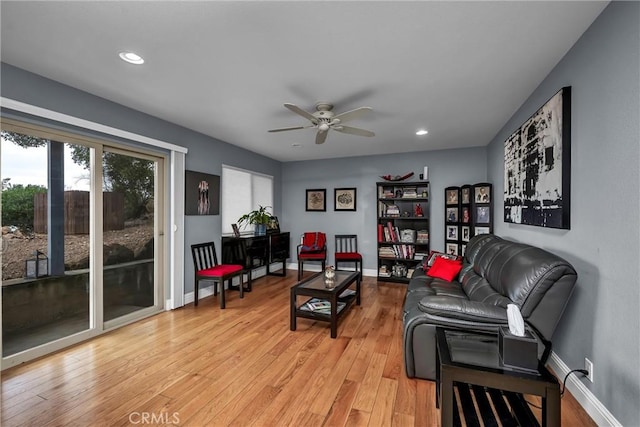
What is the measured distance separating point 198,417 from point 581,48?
135 inches

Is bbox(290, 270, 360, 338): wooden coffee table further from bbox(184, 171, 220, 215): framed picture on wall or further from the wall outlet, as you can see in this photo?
bbox(184, 171, 220, 215): framed picture on wall

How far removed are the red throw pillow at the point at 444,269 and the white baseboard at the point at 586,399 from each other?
130 cm

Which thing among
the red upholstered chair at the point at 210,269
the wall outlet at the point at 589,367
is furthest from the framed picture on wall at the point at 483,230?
the red upholstered chair at the point at 210,269

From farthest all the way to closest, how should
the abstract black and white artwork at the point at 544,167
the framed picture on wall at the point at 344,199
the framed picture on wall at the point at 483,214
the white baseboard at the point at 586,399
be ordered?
the framed picture on wall at the point at 344,199
the framed picture on wall at the point at 483,214
the abstract black and white artwork at the point at 544,167
the white baseboard at the point at 586,399

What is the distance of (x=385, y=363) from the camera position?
2293 millimetres

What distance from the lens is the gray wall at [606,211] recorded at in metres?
1.36

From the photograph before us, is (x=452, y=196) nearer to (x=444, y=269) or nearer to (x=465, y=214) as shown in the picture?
(x=465, y=214)

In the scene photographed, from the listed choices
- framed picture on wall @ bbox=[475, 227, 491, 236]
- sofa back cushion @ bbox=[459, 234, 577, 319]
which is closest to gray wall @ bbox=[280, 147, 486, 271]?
framed picture on wall @ bbox=[475, 227, 491, 236]

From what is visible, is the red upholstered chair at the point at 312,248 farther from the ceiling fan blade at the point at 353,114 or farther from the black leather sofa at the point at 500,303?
the ceiling fan blade at the point at 353,114

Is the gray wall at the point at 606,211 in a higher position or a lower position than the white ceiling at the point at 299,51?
lower

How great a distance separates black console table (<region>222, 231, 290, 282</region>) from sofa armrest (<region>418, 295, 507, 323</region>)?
3239mm

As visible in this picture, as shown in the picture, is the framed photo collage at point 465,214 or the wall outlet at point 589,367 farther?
the framed photo collage at point 465,214

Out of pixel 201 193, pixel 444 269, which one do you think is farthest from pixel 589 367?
pixel 201 193

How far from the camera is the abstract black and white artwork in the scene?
192cm
